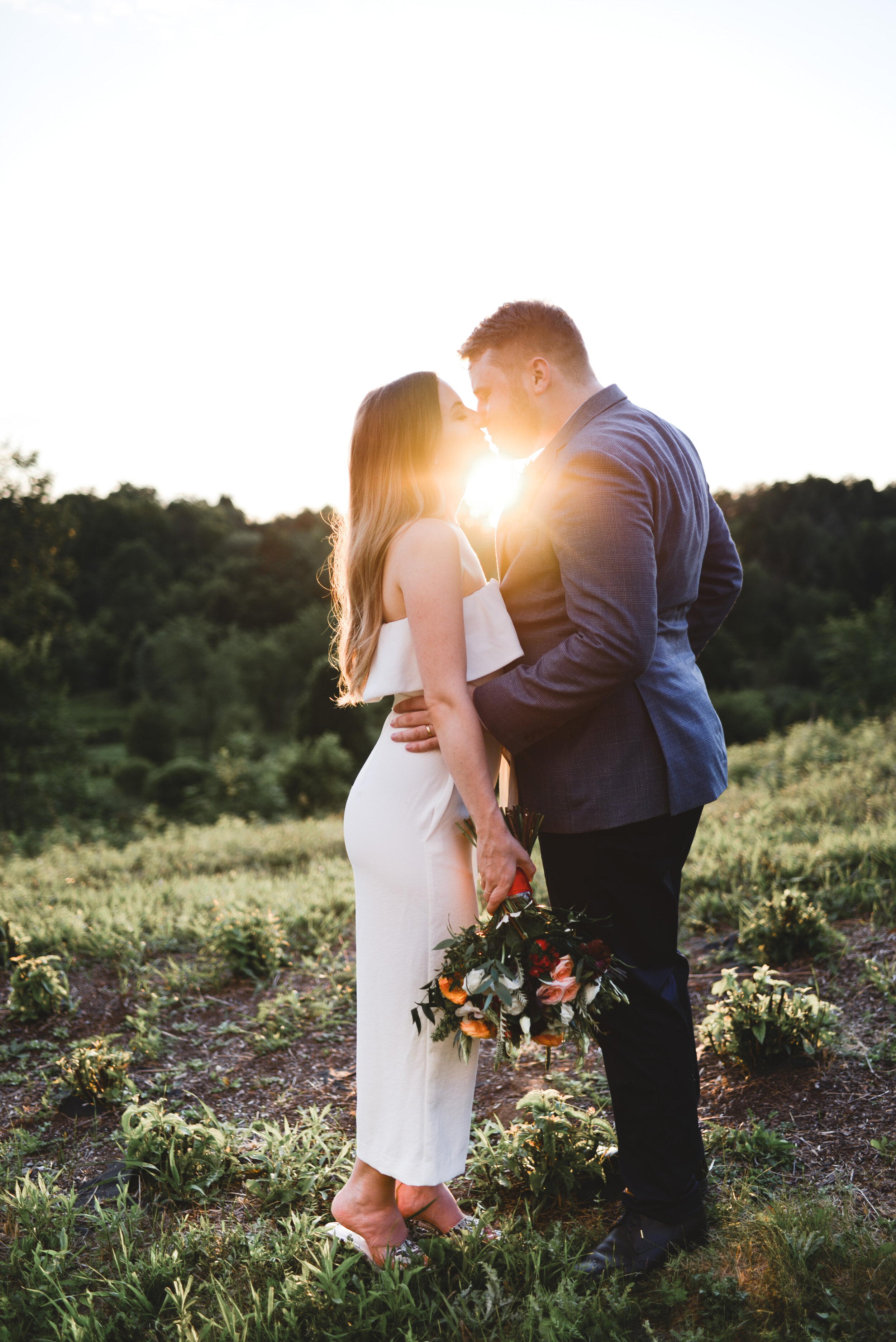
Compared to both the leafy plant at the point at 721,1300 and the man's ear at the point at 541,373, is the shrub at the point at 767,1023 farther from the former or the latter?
the man's ear at the point at 541,373

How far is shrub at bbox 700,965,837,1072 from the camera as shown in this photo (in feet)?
10.2

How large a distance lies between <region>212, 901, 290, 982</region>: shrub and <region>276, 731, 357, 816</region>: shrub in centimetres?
1189

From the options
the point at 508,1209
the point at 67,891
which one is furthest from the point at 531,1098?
the point at 67,891

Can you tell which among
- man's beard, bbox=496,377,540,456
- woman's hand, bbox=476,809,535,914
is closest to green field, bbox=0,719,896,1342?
woman's hand, bbox=476,809,535,914

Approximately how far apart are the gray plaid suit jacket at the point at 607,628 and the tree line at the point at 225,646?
572mm

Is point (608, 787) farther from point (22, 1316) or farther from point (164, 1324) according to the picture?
point (22, 1316)

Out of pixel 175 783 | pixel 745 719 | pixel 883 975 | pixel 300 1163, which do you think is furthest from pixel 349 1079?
pixel 745 719

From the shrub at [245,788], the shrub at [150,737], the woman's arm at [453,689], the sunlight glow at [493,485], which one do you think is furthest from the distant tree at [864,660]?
the shrub at [150,737]

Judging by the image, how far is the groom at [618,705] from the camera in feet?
6.79

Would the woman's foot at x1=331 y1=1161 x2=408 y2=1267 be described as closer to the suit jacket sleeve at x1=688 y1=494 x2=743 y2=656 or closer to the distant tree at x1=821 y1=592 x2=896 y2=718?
the suit jacket sleeve at x1=688 y1=494 x2=743 y2=656

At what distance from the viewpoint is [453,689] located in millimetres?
2186

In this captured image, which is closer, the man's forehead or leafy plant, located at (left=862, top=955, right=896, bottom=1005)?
the man's forehead

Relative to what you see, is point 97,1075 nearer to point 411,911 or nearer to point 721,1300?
point 411,911

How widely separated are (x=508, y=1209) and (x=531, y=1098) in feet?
1.29
